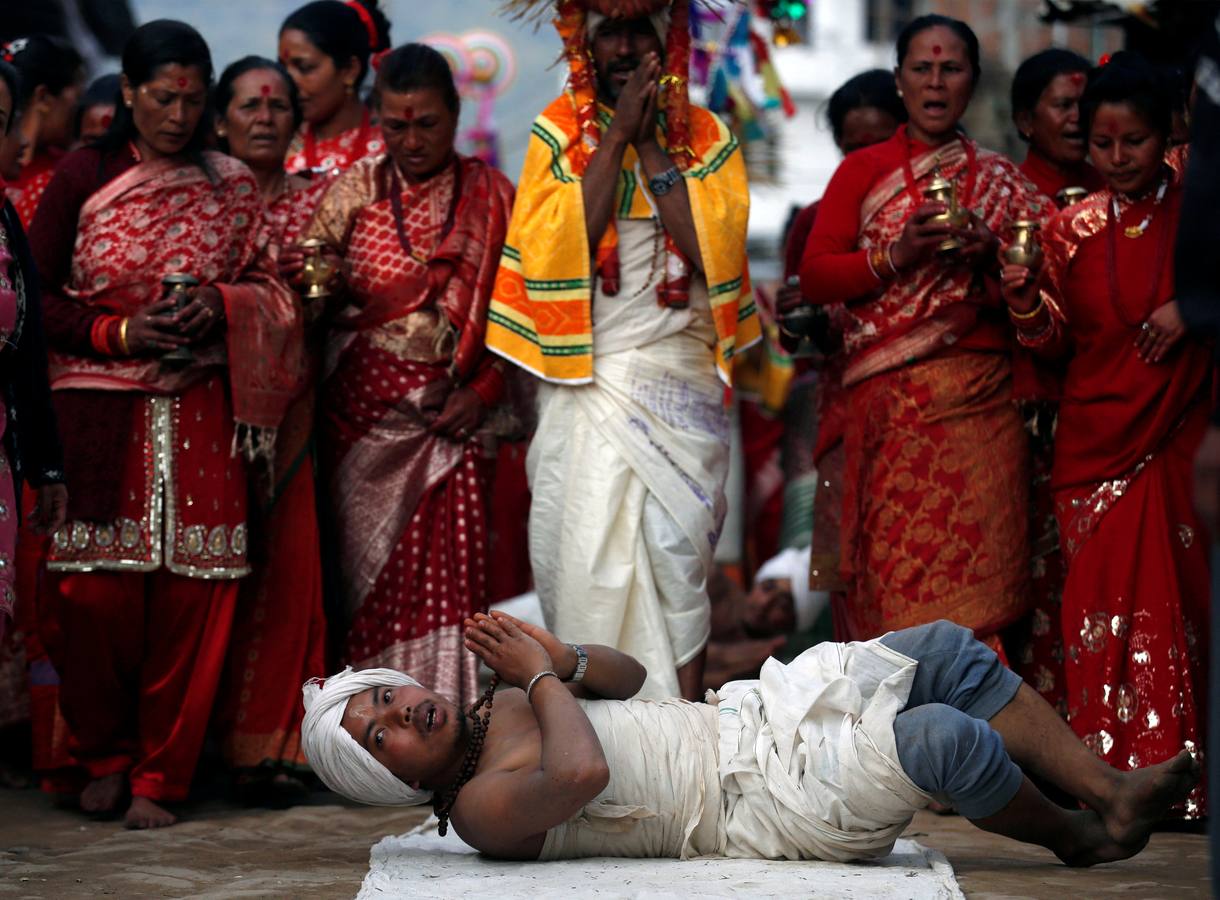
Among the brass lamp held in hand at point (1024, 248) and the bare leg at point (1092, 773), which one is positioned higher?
the brass lamp held in hand at point (1024, 248)

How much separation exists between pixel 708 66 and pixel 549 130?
203 inches

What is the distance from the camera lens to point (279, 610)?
631 centimetres

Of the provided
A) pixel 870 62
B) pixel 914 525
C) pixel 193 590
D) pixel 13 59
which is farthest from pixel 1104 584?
pixel 870 62

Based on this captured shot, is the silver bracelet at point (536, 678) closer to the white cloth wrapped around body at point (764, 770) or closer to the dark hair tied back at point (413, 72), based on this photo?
the white cloth wrapped around body at point (764, 770)

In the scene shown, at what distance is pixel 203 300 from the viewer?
5.85 meters

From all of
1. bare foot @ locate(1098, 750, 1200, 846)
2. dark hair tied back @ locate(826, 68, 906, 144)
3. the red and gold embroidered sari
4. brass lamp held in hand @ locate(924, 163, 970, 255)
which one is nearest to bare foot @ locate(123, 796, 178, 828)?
the red and gold embroidered sari

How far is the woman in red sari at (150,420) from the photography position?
19.1 ft

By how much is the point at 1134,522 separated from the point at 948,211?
1166mm

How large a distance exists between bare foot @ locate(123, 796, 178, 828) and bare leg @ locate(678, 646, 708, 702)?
1.72 metres

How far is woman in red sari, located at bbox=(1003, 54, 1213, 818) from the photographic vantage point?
552 centimetres

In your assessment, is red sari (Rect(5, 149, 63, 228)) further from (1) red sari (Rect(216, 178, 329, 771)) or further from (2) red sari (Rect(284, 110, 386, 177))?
(1) red sari (Rect(216, 178, 329, 771))

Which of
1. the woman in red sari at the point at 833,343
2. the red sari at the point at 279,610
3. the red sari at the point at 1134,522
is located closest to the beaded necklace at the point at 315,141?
the red sari at the point at 279,610

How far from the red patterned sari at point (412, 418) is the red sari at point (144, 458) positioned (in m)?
0.43

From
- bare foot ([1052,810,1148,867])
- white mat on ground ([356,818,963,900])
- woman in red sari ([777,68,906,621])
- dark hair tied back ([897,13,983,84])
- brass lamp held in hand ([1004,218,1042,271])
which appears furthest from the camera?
woman in red sari ([777,68,906,621])
